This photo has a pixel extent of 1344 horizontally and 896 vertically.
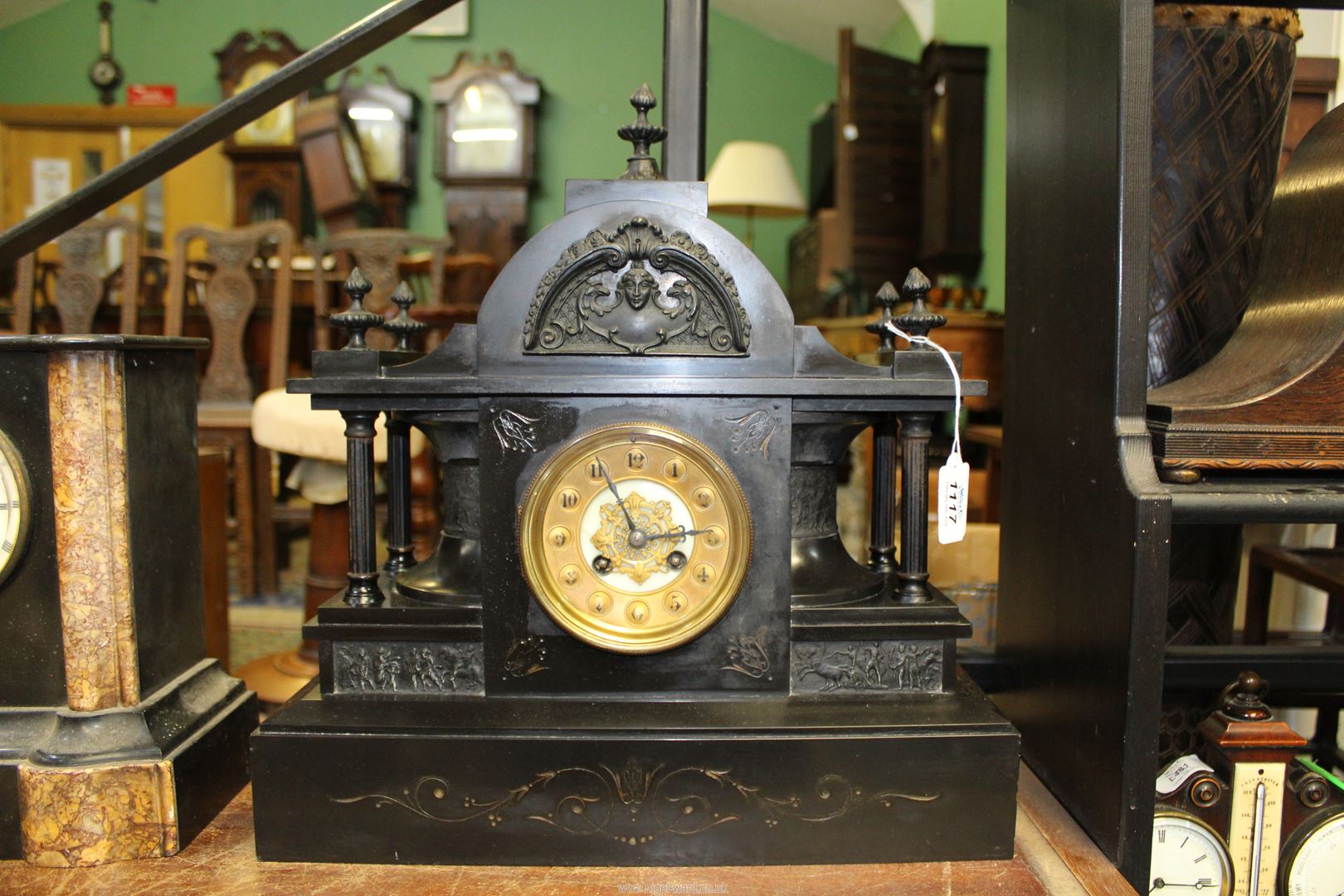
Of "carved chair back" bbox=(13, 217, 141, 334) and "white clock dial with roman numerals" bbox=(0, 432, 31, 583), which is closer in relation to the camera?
"white clock dial with roman numerals" bbox=(0, 432, 31, 583)

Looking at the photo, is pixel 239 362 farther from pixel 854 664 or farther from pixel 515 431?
pixel 854 664

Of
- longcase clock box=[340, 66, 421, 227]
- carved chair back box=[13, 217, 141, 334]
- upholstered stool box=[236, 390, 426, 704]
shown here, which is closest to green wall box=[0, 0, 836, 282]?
longcase clock box=[340, 66, 421, 227]

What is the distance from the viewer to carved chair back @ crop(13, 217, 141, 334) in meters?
3.97

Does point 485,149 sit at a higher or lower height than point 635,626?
higher

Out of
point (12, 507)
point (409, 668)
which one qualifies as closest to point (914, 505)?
point (409, 668)

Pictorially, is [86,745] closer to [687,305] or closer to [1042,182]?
[687,305]

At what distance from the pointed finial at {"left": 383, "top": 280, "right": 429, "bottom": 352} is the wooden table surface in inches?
26.1

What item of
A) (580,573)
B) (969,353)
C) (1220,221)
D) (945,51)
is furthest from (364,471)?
(945,51)

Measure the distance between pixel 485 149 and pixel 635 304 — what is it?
6.03m

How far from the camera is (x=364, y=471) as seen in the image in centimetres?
127

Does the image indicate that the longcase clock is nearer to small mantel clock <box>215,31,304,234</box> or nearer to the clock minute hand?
small mantel clock <box>215,31,304,234</box>

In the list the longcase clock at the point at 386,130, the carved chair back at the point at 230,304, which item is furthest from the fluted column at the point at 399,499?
the longcase clock at the point at 386,130

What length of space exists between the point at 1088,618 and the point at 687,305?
2.11 feet

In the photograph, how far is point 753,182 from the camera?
16.2ft
